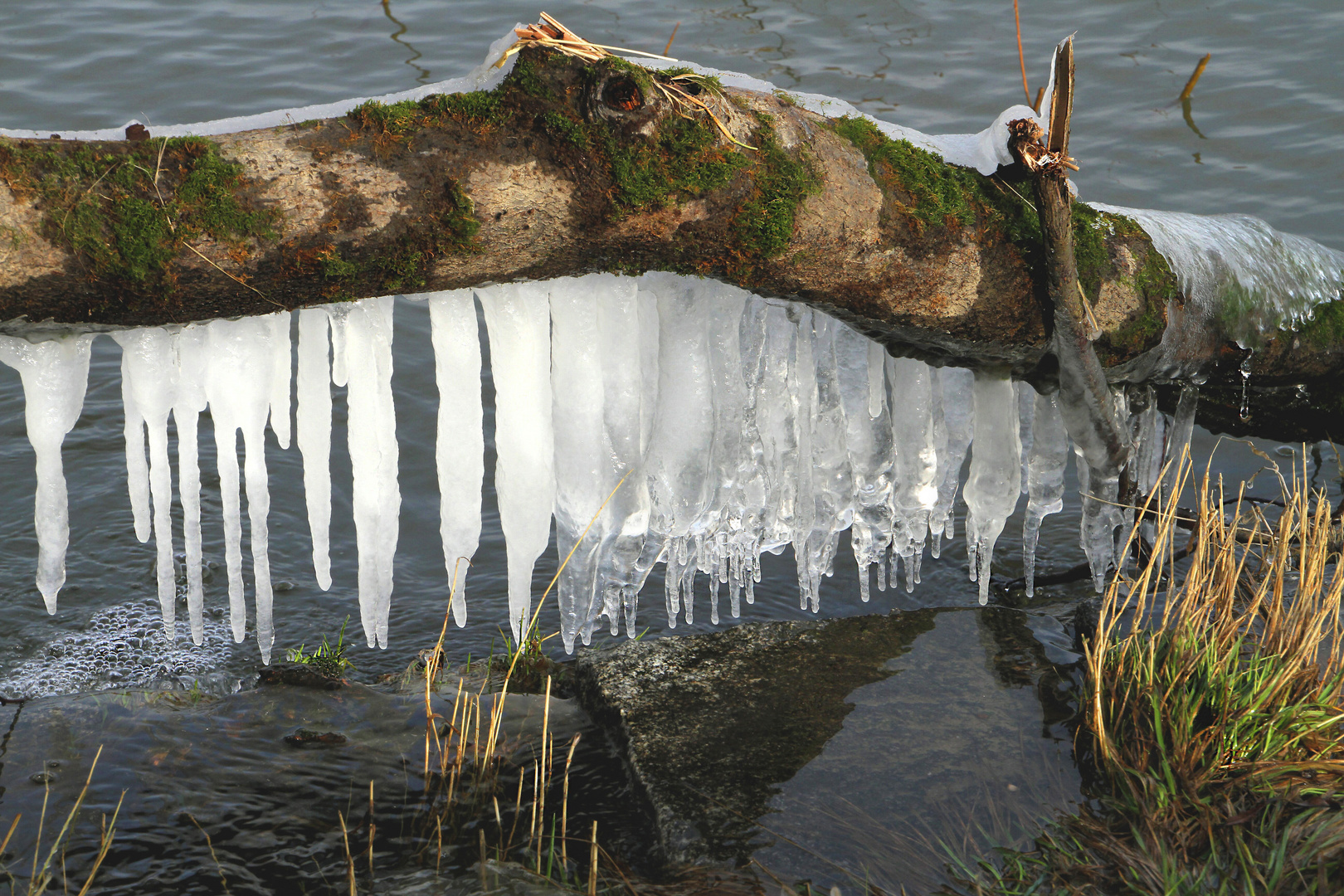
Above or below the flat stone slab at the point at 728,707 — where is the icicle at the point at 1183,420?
above

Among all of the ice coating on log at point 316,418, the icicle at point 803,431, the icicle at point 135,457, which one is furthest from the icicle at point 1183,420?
the icicle at point 135,457

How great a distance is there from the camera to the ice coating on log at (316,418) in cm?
363

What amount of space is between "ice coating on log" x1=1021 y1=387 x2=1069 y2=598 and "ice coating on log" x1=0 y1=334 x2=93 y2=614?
3465mm

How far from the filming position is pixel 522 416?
12.6ft

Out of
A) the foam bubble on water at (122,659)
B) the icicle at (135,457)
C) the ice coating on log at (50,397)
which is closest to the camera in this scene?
the ice coating on log at (50,397)

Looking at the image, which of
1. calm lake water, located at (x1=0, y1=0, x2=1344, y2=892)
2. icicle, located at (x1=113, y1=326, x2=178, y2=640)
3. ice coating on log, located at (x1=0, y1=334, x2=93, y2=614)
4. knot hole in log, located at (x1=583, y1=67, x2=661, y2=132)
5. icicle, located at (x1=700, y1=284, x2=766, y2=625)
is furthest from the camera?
calm lake water, located at (x1=0, y1=0, x2=1344, y2=892)

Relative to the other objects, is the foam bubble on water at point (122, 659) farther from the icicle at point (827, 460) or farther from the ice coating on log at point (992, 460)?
the ice coating on log at point (992, 460)

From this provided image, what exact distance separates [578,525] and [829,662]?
1234mm

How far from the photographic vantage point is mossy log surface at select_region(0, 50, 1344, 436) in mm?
2902

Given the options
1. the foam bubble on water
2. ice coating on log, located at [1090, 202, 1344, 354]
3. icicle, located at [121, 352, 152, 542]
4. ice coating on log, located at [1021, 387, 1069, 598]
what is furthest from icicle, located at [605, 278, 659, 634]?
the foam bubble on water

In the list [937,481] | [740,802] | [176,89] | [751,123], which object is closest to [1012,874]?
[740,802]

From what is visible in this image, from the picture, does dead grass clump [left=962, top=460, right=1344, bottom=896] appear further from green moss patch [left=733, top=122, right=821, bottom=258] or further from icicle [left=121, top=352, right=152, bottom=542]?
icicle [left=121, top=352, right=152, bottom=542]

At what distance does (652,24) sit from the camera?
36.3ft

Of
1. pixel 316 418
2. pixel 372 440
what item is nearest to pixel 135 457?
pixel 316 418
